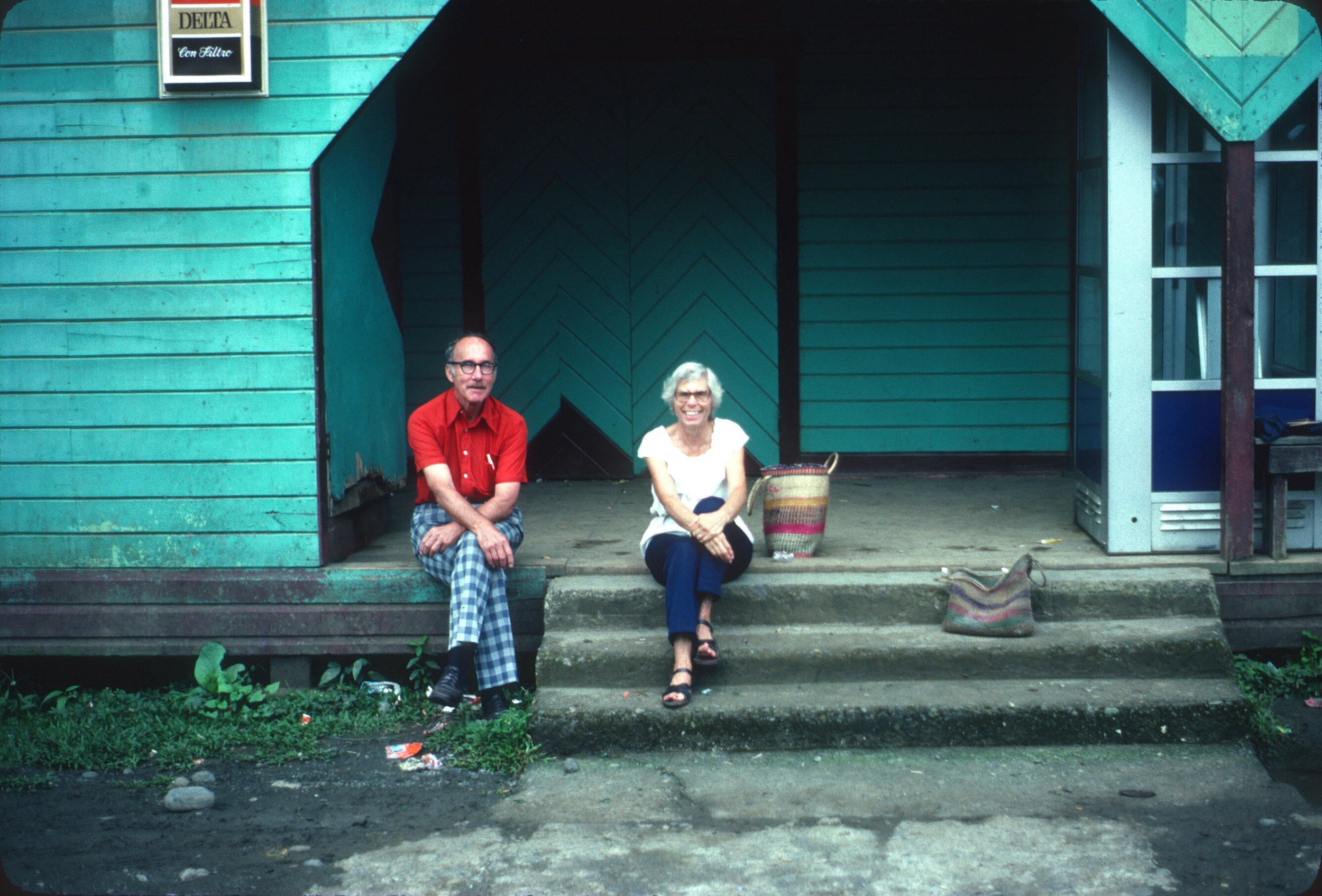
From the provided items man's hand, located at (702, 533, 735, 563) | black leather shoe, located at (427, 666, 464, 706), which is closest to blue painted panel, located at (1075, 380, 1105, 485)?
man's hand, located at (702, 533, 735, 563)

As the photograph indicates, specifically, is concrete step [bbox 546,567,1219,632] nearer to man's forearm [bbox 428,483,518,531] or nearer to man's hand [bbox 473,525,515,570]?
man's hand [bbox 473,525,515,570]

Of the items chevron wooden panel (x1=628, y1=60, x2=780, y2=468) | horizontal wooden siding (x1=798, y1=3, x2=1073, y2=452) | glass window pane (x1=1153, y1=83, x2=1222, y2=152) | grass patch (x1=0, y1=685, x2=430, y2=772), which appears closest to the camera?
grass patch (x1=0, y1=685, x2=430, y2=772)

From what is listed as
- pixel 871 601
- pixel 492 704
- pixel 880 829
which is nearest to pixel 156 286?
pixel 492 704

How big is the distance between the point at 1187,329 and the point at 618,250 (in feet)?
11.4

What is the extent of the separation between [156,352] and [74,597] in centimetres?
114

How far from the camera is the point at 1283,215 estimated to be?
5.46 metres

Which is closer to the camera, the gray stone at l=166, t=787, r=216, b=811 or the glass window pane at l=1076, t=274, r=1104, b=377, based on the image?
the gray stone at l=166, t=787, r=216, b=811

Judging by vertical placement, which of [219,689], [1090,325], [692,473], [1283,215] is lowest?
[219,689]

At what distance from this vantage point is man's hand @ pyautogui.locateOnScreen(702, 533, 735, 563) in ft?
16.2

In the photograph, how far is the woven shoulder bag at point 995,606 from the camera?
4977 millimetres

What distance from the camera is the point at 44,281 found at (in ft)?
17.8

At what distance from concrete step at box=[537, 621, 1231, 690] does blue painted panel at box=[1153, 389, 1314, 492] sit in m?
0.69

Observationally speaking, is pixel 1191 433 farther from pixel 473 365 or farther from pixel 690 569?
pixel 473 365

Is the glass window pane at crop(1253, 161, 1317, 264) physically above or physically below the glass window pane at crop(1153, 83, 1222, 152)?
below
